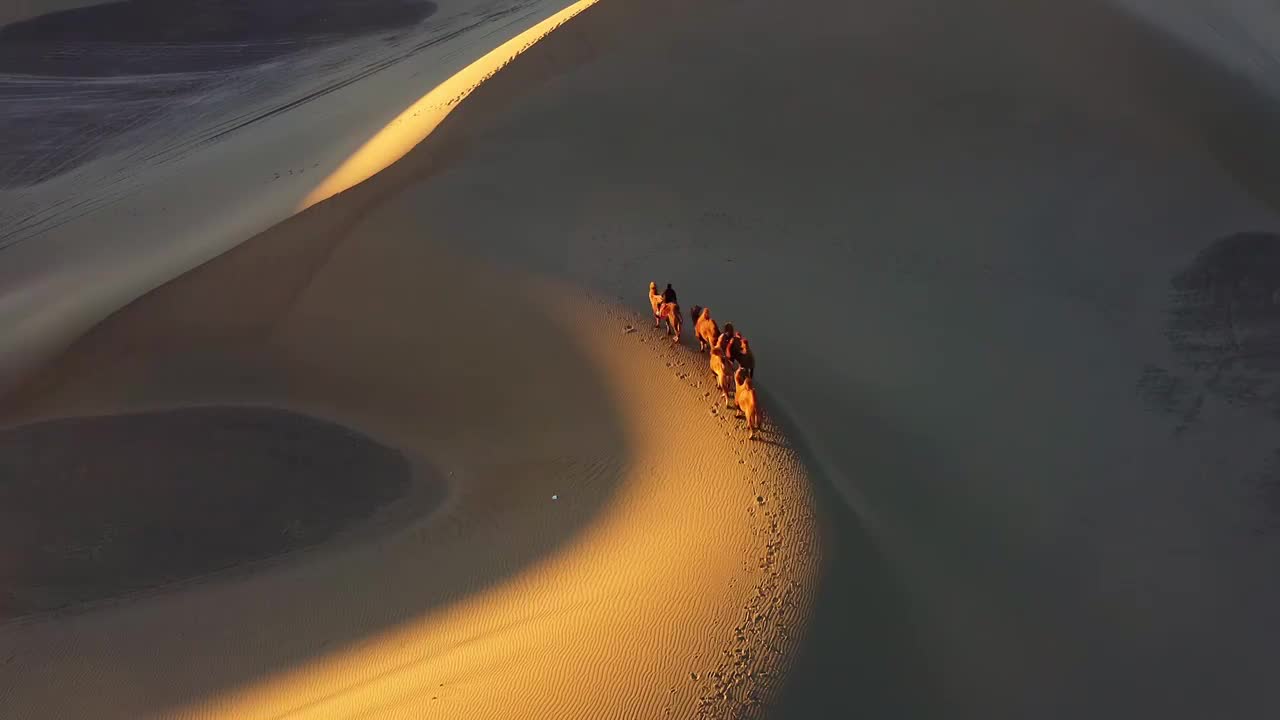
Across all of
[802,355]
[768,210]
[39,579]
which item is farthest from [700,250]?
[39,579]

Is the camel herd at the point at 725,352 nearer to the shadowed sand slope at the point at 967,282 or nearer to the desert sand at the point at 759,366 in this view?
the desert sand at the point at 759,366

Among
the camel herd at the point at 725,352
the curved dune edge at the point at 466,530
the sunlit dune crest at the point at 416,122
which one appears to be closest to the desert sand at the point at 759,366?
the curved dune edge at the point at 466,530

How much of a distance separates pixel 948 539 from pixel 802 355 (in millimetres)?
3154

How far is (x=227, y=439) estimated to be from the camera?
10.1 metres

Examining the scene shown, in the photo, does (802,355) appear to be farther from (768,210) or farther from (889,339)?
(768,210)

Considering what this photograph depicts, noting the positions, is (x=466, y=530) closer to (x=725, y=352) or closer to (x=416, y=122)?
(x=725, y=352)

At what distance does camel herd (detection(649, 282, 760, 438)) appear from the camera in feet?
28.7

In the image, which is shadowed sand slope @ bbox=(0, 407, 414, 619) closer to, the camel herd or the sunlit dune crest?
the camel herd

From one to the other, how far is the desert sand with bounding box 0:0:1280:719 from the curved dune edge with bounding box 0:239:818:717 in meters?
0.04

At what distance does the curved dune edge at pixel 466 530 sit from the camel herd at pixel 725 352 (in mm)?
279

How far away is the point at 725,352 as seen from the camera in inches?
363

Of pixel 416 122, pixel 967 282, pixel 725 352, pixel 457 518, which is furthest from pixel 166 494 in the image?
pixel 967 282

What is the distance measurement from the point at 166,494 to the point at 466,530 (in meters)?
3.72

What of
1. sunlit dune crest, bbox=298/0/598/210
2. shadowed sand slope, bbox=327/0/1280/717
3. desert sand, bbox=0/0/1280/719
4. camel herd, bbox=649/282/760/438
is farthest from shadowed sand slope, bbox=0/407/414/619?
sunlit dune crest, bbox=298/0/598/210
